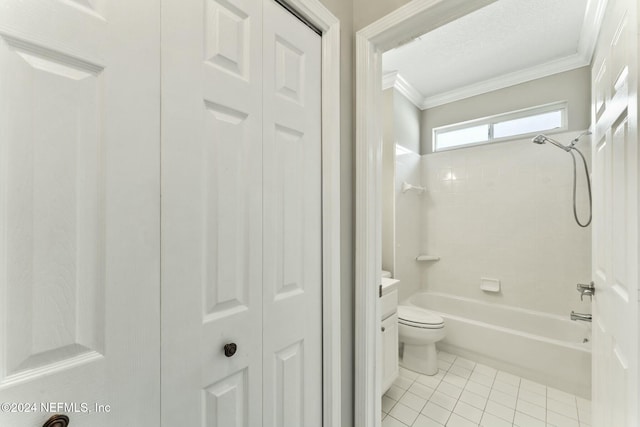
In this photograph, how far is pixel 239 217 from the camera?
74cm

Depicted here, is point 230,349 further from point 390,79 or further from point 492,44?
point 492,44

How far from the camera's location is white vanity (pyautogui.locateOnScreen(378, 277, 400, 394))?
1.67 metres

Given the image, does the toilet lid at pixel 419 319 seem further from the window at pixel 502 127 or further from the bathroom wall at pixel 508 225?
the window at pixel 502 127

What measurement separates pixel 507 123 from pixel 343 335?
271 cm

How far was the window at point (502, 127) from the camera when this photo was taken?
2.34m

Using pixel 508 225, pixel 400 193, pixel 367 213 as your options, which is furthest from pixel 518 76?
pixel 367 213

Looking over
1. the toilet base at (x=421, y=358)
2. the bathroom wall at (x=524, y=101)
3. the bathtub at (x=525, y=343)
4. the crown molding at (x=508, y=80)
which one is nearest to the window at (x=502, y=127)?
the bathroom wall at (x=524, y=101)

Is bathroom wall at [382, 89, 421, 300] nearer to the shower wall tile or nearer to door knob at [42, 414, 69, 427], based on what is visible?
the shower wall tile

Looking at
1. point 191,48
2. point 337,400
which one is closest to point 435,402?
point 337,400

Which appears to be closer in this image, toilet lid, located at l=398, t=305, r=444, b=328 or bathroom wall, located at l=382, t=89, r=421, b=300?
toilet lid, located at l=398, t=305, r=444, b=328

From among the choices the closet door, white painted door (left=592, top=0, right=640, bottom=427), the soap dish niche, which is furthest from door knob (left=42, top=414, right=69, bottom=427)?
the soap dish niche

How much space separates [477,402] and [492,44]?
2636 millimetres

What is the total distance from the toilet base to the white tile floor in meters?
0.05

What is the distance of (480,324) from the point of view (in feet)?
7.45
